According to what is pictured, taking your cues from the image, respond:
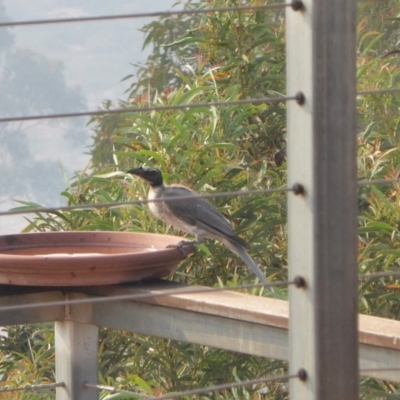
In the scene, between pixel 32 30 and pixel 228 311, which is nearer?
pixel 228 311

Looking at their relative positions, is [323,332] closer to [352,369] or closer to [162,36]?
[352,369]

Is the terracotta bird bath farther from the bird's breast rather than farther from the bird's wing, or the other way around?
the bird's breast

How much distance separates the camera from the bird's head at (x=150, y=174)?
357cm

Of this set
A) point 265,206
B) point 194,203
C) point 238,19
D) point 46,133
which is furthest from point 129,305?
point 194,203

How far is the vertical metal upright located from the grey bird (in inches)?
73.0

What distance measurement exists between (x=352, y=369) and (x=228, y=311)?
64 cm

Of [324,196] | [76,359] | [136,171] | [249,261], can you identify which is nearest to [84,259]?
[76,359]

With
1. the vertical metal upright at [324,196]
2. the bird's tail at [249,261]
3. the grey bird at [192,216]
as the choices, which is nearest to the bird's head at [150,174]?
the grey bird at [192,216]

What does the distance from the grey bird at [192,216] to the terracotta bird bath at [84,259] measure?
22.8 inches

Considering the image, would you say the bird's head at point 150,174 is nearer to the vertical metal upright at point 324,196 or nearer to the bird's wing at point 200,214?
the bird's wing at point 200,214

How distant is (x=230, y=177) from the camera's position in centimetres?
359

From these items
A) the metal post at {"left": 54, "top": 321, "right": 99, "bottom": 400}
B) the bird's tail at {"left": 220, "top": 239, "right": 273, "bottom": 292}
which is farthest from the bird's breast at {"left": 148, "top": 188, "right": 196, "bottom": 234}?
the metal post at {"left": 54, "top": 321, "right": 99, "bottom": 400}

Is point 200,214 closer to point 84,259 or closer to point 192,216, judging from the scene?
point 192,216

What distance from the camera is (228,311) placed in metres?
1.94
